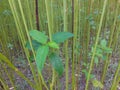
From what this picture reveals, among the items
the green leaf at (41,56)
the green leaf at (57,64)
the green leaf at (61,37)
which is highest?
the green leaf at (61,37)

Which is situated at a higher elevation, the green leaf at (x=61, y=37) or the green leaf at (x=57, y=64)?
the green leaf at (x=61, y=37)

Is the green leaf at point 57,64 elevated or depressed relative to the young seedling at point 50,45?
depressed

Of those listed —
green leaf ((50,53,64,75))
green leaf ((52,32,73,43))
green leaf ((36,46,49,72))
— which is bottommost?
green leaf ((50,53,64,75))

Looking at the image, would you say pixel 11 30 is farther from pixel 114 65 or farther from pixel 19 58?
pixel 114 65

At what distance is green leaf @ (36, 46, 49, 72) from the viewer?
1.64ft

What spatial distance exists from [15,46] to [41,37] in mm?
1374

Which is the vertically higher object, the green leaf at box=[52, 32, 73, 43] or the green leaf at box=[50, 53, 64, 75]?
the green leaf at box=[52, 32, 73, 43]

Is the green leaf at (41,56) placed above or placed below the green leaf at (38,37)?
below

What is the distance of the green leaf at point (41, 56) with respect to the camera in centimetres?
50

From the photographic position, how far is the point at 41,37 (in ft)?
1.85

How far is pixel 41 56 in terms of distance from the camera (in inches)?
20.2

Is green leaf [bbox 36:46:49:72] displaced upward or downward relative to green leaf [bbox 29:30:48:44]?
downward

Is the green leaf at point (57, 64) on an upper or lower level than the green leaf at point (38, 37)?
lower

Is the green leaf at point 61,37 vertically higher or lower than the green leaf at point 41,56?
higher
